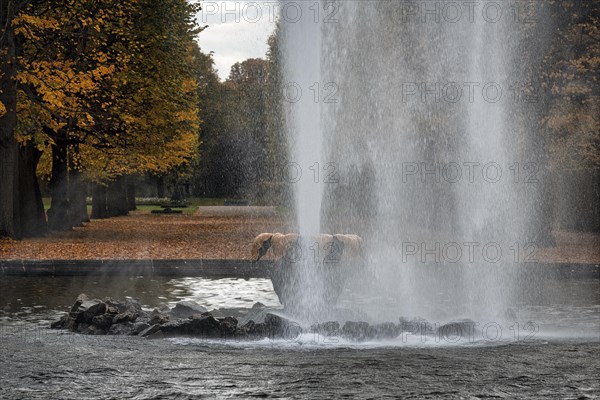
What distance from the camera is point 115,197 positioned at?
2080 inches

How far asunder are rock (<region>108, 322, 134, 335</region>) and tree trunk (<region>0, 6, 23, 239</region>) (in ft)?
53.1

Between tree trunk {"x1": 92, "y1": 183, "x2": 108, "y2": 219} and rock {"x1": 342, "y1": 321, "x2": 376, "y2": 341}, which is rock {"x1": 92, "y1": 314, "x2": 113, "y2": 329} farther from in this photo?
tree trunk {"x1": 92, "y1": 183, "x2": 108, "y2": 219}

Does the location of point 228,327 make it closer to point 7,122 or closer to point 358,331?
point 358,331

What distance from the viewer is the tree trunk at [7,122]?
2641cm

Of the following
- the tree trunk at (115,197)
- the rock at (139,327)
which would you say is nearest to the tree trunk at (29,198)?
the tree trunk at (115,197)

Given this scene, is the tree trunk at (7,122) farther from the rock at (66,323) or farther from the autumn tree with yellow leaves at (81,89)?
the rock at (66,323)

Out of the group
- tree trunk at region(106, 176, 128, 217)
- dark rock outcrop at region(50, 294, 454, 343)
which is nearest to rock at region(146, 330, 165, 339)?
dark rock outcrop at region(50, 294, 454, 343)

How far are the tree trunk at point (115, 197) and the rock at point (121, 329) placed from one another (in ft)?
136

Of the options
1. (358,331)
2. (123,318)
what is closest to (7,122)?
(123,318)

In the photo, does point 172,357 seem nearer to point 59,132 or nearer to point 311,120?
point 311,120

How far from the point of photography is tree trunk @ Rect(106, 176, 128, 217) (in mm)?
52781

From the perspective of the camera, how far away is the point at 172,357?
942 centimetres

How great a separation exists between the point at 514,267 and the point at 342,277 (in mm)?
6935

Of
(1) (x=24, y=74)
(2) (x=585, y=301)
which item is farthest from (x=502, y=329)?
(1) (x=24, y=74)
